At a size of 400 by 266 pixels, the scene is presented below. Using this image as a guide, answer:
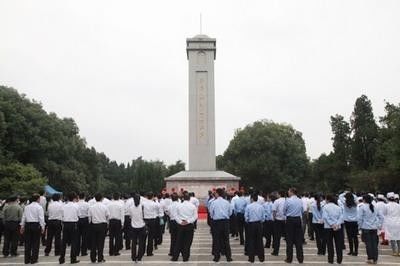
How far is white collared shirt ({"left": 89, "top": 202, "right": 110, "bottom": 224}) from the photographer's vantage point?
14.3m

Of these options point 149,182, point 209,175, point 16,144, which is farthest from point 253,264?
point 149,182

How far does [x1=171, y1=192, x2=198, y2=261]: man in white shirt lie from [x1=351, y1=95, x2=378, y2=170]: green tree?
44.9m

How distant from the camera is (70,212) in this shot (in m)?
14.5

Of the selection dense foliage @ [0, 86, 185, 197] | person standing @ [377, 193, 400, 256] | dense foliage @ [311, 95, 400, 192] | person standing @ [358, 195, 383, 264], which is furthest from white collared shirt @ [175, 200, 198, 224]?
dense foliage @ [311, 95, 400, 192]

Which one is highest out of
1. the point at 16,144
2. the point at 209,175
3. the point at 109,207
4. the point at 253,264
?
the point at 16,144

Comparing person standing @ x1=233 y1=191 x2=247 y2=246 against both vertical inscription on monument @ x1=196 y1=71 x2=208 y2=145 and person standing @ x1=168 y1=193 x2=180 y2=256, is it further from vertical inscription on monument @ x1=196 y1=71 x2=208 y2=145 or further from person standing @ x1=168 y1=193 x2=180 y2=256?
vertical inscription on monument @ x1=196 y1=71 x2=208 y2=145

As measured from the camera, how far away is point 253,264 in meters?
13.4

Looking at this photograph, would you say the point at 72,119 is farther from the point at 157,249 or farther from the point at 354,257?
the point at 354,257

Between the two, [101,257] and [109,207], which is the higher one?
[109,207]

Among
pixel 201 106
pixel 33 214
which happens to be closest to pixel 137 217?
pixel 33 214

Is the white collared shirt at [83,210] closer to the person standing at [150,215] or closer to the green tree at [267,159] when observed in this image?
the person standing at [150,215]

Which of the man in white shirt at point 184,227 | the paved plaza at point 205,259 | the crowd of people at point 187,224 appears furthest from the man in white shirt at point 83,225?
the man in white shirt at point 184,227

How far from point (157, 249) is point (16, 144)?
2534 cm

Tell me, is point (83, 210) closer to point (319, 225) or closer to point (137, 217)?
point (137, 217)
